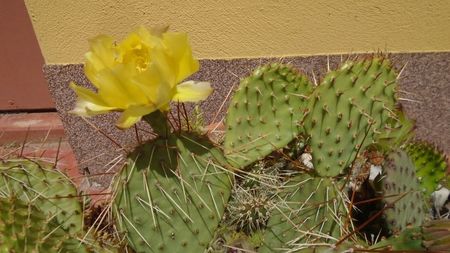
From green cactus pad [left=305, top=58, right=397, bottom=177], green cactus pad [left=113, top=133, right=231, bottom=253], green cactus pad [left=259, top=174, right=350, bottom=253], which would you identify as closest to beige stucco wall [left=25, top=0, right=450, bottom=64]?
green cactus pad [left=305, top=58, right=397, bottom=177]

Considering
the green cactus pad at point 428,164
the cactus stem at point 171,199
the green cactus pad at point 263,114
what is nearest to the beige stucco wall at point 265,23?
the green cactus pad at point 428,164

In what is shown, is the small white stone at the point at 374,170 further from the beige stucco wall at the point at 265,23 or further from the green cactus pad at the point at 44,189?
the green cactus pad at the point at 44,189

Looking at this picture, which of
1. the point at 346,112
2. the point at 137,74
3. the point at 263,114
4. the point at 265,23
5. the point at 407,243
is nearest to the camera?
the point at 137,74

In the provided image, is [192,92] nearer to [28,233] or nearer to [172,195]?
[172,195]

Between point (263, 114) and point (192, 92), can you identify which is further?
point (263, 114)

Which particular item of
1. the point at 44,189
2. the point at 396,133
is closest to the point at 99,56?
the point at 44,189

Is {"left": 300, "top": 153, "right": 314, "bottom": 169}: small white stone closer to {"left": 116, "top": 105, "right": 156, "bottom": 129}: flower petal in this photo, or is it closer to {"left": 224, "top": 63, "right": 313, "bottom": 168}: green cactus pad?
{"left": 224, "top": 63, "right": 313, "bottom": 168}: green cactus pad

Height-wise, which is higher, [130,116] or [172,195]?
[130,116]
